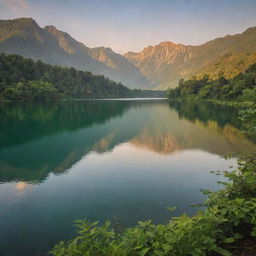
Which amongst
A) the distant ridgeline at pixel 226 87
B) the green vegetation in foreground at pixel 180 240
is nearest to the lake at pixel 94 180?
the green vegetation in foreground at pixel 180 240

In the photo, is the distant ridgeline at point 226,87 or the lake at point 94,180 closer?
the lake at point 94,180

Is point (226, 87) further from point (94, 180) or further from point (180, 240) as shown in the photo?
point (180, 240)

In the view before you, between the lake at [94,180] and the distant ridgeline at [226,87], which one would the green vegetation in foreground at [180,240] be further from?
the distant ridgeline at [226,87]

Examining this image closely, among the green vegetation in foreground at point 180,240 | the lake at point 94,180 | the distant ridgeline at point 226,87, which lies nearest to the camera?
the green vegetation in foreground at point 180,240

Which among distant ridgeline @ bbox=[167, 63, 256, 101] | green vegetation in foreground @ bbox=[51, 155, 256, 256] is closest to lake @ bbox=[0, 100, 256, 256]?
green vegetation in foreground @ bbox=[51, 155, 256, 256]

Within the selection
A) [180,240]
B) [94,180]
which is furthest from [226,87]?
[180,240]

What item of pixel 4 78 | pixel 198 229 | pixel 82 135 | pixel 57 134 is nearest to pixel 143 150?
pixel 82 135

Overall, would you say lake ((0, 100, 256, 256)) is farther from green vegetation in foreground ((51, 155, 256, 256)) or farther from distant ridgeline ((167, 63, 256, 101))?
distant ridgeline ((167, 63, 256, 101))

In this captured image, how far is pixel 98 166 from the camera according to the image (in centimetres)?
2472

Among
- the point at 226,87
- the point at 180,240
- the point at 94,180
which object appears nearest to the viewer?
the point at 180,240

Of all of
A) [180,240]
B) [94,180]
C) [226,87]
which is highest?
[226,87]

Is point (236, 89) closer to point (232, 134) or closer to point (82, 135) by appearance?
point (232, 134)

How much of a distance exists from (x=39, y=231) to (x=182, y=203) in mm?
8895

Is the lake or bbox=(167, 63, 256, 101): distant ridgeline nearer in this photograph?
the lake
